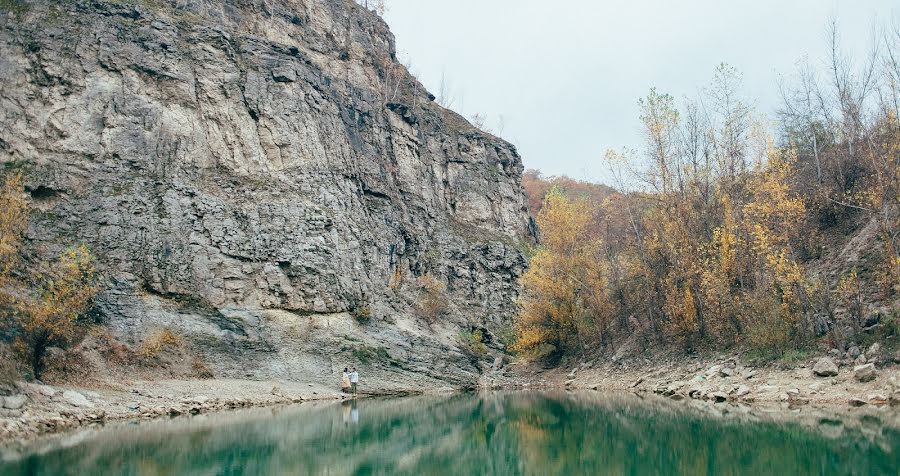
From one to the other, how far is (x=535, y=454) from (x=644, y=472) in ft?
11.6

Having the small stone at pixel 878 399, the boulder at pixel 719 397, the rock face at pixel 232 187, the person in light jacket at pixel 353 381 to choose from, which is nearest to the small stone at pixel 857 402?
the small stone at pixel 878 399

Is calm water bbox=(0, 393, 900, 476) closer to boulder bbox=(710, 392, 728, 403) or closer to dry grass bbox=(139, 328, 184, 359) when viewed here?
boulder bbox=(710, 392, 728, 403)

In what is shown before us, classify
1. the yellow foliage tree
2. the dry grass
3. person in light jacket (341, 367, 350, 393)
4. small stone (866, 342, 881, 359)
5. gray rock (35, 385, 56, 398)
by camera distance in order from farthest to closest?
the yellow foliage tree
person in light jacket (341, 367, 350, 393)
the dry grass
gray rock (35, 385, 56, 398)
small stone (866, 342, 881, 359)

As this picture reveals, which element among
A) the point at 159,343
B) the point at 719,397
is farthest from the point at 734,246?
the point at 159,343

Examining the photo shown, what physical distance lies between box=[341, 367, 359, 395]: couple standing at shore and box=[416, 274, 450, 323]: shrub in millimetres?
9550

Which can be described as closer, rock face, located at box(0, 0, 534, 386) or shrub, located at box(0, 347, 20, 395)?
shrub, located at box(0, 347, 20, 395)

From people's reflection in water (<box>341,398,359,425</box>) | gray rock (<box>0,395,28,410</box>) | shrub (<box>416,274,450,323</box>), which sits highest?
shrub (<box>416,274,450,323</box>)

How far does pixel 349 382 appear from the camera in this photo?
31.0 metres

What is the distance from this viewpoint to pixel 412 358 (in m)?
34.5

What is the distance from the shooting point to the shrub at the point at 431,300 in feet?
133

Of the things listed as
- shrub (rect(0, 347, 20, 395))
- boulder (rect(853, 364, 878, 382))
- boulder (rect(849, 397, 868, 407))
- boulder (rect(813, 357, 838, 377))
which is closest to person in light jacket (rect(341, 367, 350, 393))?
shrub (rect(0, 347, 20, 395))

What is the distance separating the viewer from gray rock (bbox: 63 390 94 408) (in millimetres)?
20359

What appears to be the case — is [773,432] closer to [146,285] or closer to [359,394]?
[359,394]

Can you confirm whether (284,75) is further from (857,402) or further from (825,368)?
(857,402)
